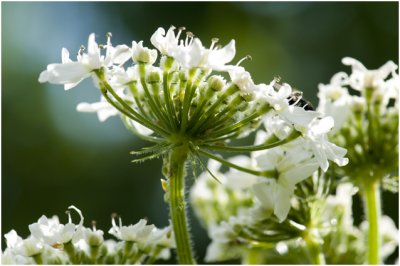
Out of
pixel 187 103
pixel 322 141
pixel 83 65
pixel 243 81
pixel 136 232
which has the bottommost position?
pixel 136 232

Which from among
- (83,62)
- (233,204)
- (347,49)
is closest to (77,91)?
(347,49)

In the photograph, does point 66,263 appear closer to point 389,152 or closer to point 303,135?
point 303,135

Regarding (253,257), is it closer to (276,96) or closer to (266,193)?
(266,193)

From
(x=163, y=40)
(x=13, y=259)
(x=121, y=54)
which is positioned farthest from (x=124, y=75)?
(x=13, y=259)

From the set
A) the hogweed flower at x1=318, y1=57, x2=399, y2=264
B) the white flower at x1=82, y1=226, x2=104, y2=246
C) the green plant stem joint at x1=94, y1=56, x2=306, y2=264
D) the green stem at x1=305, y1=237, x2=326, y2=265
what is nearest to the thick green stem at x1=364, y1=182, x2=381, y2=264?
the hogweed flower at x1=318, y1=57, x2=399, y2=264

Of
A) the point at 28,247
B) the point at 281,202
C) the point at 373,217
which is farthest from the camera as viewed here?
the point at 373,217

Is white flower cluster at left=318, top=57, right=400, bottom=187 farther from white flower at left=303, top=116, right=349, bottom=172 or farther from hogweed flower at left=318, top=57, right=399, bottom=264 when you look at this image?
white flower at left=303, top=116, right=349, bottom=172
